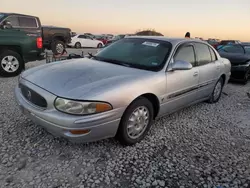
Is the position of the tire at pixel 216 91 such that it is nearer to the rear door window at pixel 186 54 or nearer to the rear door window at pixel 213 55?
the rear door window at pixel 213 55

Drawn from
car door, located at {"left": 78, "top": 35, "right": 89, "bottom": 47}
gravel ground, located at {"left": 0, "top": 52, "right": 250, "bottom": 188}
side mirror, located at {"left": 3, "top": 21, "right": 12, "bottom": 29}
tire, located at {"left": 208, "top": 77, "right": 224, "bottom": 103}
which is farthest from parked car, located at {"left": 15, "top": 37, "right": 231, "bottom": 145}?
car door, located at {"left": 78, "top": 35, "right": 89, "bottom": 47}

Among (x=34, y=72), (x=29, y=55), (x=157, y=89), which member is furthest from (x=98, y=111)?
(x=29, y=55)

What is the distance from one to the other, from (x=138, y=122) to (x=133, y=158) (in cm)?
50

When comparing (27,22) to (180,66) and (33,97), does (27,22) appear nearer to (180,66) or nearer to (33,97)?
(33,97)

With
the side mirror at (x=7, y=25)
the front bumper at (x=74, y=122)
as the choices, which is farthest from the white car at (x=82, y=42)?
the front bumper at (x=74, y=122)

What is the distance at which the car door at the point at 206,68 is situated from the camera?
4.32 meters

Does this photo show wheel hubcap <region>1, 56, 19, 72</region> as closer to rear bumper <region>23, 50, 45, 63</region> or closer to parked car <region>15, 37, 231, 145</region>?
rear bumper <region>23, 50, 45, 63</region>

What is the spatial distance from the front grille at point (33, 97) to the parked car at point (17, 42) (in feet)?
13.8

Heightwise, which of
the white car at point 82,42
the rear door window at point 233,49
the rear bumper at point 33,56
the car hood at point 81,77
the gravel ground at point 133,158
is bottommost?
the white car at point 82,42

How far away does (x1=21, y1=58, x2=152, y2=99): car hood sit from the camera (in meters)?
2.64

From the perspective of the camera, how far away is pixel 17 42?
22.6 feet

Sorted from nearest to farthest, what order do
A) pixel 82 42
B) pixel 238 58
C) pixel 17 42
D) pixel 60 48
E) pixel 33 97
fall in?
1. pixel 33 97
2. pixel 17 42
3. pixel 238 58
4. pixel 60 48
5. pixel 82 42

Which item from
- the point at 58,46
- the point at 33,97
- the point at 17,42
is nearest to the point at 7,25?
the point at 17,42

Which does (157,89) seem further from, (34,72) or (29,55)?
(29,55)
